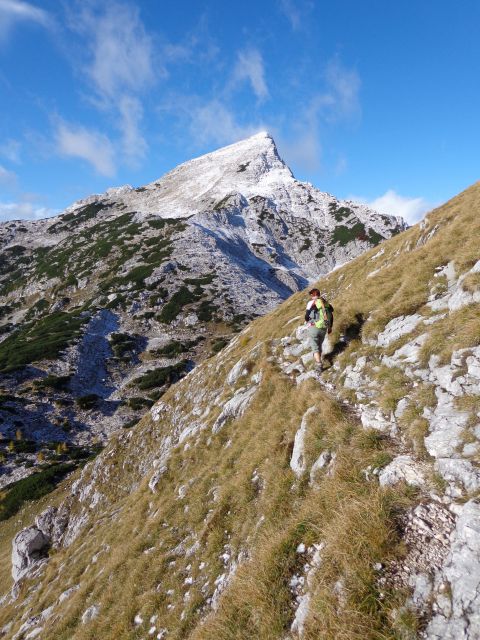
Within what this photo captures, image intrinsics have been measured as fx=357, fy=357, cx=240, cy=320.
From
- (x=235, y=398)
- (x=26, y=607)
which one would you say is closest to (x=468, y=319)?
(x=235, y=398)

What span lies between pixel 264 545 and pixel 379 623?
3.35 m

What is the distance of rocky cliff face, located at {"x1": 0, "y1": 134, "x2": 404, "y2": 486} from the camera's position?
6312cm

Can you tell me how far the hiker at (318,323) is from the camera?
14367mm

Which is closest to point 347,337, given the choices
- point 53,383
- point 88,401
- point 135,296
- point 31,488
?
point 31,488

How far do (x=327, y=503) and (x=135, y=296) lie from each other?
346 ft

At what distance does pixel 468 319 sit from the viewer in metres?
9.65

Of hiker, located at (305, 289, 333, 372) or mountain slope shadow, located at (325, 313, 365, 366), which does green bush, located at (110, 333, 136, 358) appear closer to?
hiker, located at (305, 289, 333, 372)

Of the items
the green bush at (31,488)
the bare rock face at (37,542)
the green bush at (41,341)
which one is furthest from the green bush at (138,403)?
the bare rock face at (37,542)

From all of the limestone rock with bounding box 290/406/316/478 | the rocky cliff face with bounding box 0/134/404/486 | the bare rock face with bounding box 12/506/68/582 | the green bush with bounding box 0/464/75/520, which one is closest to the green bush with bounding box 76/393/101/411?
the rocky cliff face with bounding box 0/134/404/486

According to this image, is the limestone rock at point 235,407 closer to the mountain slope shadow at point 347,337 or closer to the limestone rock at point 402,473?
the mountain slope shadow at point 347,337

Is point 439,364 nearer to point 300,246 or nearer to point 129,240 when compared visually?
point 129,240

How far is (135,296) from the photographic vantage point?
351 ft

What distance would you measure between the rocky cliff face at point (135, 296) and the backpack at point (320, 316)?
165ft

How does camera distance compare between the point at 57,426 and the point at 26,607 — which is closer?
the point at 26,607
